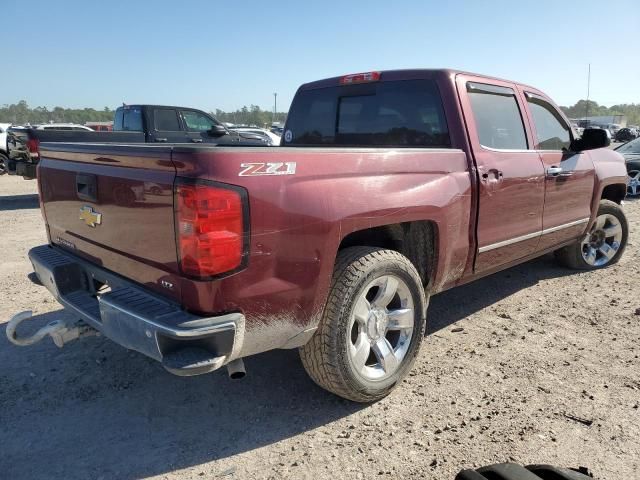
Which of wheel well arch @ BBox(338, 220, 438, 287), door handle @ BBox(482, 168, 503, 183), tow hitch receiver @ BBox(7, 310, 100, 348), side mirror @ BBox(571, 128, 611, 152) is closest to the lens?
tow hitch receiver @ BBox(7, 310, 100, 348)

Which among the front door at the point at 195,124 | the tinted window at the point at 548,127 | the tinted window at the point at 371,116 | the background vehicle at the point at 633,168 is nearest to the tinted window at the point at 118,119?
the front door at the point at 195,124

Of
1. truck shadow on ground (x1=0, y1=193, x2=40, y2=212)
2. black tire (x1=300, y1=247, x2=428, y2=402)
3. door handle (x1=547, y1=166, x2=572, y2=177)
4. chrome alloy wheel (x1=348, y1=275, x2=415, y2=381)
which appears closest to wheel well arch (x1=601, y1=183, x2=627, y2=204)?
door handle (x1=547, y1=166, x2=572, y2=177)

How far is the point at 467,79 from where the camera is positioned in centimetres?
364

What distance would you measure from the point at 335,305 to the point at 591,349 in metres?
2.17

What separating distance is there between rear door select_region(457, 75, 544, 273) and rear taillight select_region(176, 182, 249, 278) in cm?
196

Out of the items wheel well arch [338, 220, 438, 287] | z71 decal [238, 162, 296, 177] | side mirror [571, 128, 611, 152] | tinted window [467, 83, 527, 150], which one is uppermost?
tinted window [467, 83, 527, 150]

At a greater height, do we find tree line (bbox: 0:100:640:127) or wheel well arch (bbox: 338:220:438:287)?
tree line (bbox: 0:100:640:127)

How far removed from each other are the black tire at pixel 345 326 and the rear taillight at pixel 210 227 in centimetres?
66

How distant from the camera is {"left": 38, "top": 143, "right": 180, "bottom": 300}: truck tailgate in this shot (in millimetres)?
2248

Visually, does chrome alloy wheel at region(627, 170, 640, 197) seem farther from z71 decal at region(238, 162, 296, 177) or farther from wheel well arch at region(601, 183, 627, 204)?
z71 decal at region(238, 162, 296, 177)

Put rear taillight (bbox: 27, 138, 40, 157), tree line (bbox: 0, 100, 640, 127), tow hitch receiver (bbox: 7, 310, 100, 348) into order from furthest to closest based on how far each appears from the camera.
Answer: tree line (bbox: 0, 100, 640, 127) → rear taillight (bbox: 27, 138, 40, 157) → tow hitch receiver (bbox: 7, 310, 100, 348)

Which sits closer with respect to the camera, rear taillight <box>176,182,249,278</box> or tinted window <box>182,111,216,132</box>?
rear taillight <box>176,182,249,278</box>

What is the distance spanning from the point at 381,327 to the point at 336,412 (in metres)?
0.55

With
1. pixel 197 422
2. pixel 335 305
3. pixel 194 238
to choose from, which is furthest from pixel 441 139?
pixel 197 422
